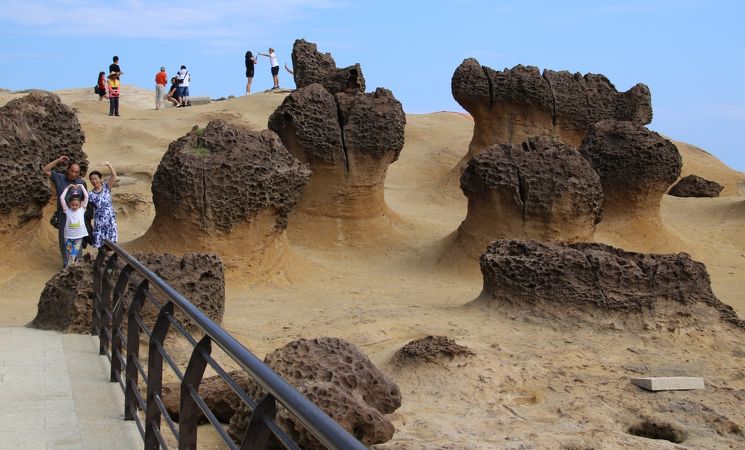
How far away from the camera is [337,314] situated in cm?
757

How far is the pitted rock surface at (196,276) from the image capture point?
625 centimetres

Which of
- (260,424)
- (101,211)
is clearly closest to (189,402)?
(260,424)

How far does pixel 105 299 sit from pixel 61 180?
445 centimetres

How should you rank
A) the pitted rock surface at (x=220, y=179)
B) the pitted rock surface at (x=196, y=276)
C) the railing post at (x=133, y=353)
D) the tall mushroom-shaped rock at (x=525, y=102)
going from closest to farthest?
the railing post at (x=133, y=353)
the pitted rock surface at (x=196, y=276)
the pitted rock surface at (x=220, y=179)
the tall mushroom-shaped rock at (x=525, y=102)

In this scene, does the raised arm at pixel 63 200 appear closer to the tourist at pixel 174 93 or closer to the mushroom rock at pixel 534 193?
the mushroom rock at pixel 534 193

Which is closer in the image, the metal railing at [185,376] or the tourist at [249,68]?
the metal railing at [185,376]

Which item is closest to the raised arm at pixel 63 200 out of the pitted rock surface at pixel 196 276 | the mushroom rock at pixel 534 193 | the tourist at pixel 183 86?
the pitted rock surface at pixel 196 276

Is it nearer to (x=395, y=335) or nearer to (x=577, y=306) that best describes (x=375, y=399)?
(x=395, y=335)

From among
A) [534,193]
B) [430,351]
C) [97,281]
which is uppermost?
[534,193]

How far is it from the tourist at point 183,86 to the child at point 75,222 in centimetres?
1418

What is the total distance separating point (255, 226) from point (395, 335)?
2.65 metres

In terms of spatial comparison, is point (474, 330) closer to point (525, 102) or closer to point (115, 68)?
point (525, 102)

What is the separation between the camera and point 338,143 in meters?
11.0

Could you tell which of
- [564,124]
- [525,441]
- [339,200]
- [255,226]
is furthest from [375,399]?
[564,124]
